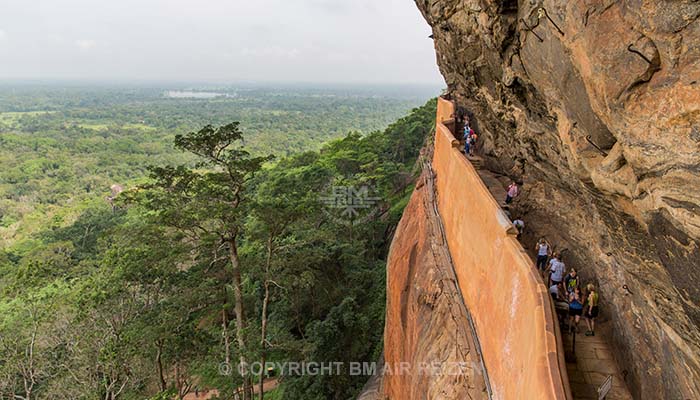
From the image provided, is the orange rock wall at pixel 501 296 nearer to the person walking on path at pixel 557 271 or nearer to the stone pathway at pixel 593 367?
the stone pathway at pixel 593 367

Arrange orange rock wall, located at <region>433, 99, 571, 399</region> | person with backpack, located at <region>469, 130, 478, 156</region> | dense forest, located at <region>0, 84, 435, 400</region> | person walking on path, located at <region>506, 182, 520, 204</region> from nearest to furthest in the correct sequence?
orange rock wall, located at <region>433, 99, 571, 399</region>
person walking on path, located at <region>506, 182, 520, 204</region>
person with backpack, located at <region>469, 130, 478, 156</region>
dense forest, located at <region>0, 84, 435, 400</region>

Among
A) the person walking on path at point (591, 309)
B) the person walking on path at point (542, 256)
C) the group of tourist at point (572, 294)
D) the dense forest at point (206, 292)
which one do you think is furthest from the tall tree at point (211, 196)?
the person walking on path at point (591, 309)

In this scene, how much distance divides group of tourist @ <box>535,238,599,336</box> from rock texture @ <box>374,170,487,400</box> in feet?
6.03

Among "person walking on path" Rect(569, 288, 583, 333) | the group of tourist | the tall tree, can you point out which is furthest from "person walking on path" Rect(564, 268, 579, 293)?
the tall tree

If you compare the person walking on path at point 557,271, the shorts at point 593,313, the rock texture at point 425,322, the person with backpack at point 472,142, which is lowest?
the rock texture at point 425,322

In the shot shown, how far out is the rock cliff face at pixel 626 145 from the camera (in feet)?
11.8

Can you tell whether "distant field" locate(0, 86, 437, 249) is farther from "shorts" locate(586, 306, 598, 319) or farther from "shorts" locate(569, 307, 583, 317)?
"shorts" locate(586, 306, 598, 319)

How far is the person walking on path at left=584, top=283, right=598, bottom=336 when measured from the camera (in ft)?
20.2

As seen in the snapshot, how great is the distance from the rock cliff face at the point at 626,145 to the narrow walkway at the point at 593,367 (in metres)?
0.23

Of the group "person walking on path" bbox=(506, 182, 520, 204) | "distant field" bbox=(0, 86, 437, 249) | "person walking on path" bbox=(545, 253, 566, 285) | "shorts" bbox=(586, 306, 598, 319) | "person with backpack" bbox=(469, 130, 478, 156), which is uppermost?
"person with backpack" bbox=(469, 130, 478, 156)

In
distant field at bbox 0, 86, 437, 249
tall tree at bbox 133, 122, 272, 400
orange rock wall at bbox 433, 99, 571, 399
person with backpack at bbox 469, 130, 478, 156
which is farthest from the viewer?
distant field at bbox 0, 86, 437, 249

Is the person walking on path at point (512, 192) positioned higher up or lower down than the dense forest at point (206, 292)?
higher up

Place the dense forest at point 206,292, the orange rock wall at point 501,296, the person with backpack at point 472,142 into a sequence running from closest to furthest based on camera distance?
the orange rock wall at point 501,296 → the person with backpack at point 472,142 → the dense forest at point 206,292

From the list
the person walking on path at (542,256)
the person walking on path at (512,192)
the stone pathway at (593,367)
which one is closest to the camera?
the stone pathway at (593,367)
